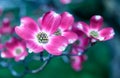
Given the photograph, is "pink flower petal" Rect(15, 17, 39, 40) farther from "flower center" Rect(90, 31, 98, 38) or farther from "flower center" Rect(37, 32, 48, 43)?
"flower center" Rect(90, 31, 98, 38)

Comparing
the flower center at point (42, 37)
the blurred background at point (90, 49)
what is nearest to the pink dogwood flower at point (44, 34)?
the flower center at point (42, 37)

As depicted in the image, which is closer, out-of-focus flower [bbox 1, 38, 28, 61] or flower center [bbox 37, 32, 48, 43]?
flower center [bbox 37, 32, 48, 43]

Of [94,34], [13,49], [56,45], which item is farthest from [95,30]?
[13,49]

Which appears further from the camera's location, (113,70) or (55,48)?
(113,70)

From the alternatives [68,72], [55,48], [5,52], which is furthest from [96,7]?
[55,48]

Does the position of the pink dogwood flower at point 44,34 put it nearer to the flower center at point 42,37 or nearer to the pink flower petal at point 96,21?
the flower center at point 42,37

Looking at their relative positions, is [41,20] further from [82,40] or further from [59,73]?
[59,73]

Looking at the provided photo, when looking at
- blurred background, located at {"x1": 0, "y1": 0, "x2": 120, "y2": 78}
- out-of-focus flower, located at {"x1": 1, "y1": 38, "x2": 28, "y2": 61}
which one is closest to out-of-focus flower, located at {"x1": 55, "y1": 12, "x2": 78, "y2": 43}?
out-of-focus flower, located at {"x1": 1, "y1": 38, "x2": 28, "y2": 61}
